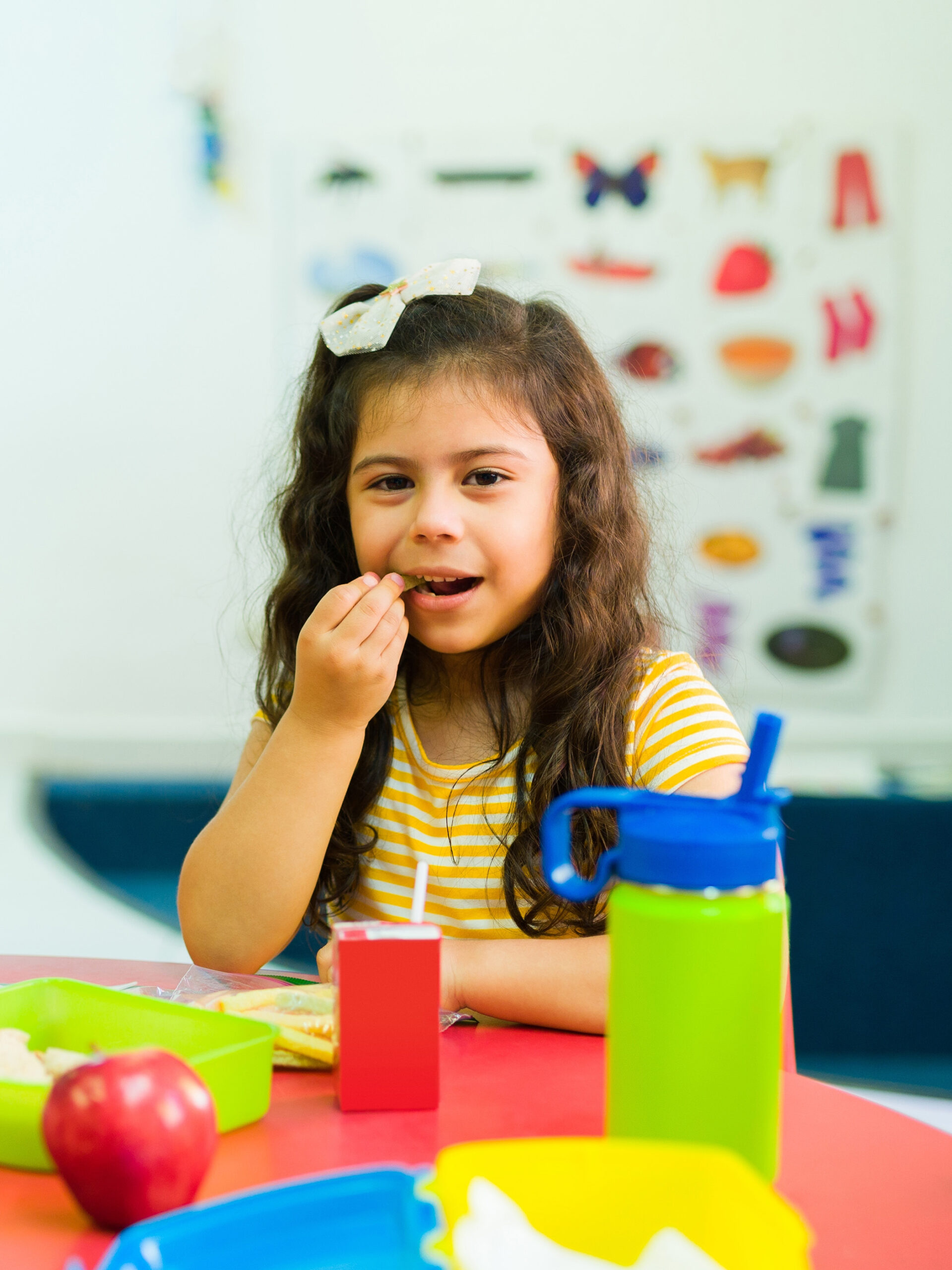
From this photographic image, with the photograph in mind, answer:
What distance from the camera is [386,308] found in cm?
118

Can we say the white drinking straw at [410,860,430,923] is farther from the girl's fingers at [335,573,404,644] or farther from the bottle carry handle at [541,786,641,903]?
the girl's fingers at [335,573,404,644]

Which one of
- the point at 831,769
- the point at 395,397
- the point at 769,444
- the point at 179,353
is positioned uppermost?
the point at 179,353

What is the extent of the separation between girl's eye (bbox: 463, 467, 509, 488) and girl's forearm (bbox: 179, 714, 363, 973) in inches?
10.0

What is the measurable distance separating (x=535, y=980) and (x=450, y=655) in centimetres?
47

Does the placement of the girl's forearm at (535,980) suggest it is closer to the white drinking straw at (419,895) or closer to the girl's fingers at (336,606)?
the white drinking straw at (419,895)

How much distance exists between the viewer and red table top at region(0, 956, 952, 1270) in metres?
0.55

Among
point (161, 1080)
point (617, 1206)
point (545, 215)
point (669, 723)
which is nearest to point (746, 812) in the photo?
point (617, 1206)

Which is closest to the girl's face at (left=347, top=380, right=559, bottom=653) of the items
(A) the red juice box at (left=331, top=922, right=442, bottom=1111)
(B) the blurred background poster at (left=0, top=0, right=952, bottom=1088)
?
(A) the red juice box at (left=331, top=922, right=442, bottom=1111)

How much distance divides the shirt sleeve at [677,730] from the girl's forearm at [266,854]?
27 centimetres

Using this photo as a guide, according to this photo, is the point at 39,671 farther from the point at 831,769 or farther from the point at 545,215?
the point at 831,769

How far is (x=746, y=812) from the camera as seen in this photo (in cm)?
57

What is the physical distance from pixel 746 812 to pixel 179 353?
8.79 ft

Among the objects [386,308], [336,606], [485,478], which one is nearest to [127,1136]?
[336,606]

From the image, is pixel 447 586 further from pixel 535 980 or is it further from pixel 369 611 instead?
pixel 535 980
